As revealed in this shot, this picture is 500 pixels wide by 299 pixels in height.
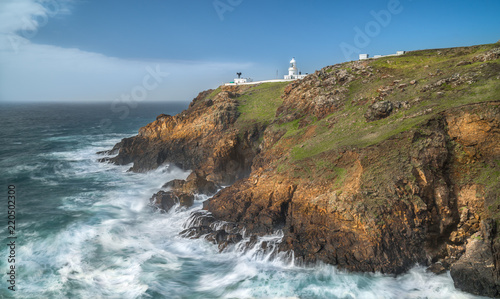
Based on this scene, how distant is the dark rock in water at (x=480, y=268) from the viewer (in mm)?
17047

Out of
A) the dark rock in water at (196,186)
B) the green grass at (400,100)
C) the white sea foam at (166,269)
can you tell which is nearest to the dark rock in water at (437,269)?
the white sea foam at (166,269)

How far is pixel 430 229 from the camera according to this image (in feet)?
67.1

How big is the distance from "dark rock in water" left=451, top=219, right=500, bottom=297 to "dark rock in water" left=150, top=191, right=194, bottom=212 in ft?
75.8

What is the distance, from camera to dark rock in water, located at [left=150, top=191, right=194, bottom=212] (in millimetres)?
31688

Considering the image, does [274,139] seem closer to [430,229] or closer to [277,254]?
[277,254]

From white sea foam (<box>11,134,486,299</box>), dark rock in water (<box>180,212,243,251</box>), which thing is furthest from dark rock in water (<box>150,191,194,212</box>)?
dark rock in water (<box>180,212,243,251</box>)

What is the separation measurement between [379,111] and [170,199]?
22.8m

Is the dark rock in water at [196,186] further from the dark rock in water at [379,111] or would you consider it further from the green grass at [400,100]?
the dark rock in water at [379,111]

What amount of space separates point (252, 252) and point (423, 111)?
60.0 feet

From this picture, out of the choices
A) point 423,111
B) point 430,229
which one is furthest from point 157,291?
point 423,111

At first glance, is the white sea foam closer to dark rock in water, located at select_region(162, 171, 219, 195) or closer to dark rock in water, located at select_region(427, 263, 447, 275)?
dark rock in water, located at select_region(427, 263, 447, 275)

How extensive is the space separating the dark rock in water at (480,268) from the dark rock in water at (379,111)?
13.1 metres

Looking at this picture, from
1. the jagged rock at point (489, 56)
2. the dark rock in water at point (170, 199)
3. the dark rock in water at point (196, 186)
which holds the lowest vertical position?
the dark rock in water at point (170, 199)

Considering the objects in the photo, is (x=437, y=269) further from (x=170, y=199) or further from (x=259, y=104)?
(x=259, y=104)
